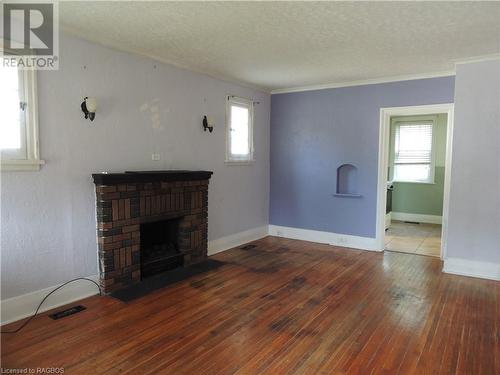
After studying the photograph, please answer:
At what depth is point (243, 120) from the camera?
5.61m

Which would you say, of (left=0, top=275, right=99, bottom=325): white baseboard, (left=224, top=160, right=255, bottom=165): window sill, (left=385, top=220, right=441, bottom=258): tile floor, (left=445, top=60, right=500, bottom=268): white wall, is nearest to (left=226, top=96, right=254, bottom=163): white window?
(left=224, top=160, right=255, bottom=165): window sill

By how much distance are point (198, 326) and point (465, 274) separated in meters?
3.33

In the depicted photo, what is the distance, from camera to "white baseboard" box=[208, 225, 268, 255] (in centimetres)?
509

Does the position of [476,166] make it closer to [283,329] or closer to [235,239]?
[283,329]

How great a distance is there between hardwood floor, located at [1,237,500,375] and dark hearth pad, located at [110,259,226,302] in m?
0.11

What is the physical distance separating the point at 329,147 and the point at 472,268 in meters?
2.60

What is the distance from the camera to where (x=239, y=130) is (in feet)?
18.1

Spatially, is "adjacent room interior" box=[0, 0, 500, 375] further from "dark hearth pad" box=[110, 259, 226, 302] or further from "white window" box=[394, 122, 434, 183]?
"white window" box=[394, 122, 434, 183]

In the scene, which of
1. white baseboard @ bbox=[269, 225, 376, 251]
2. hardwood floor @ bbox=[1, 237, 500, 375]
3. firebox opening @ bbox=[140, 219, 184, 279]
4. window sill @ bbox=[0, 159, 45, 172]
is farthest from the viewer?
white baseboard @ bbox=[269, 225, 376, 251]

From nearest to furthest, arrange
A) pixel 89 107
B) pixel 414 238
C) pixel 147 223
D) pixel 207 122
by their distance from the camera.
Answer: pixel 89 107 → pixel 147 223 → pixel 207 122 → pixel 414 238

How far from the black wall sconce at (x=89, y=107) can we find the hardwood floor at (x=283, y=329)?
181 centimetres

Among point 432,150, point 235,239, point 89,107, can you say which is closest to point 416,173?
point 432,150

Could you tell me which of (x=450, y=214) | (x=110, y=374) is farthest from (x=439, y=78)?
(x=110, y=374)

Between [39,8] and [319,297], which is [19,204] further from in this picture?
[319,297]
